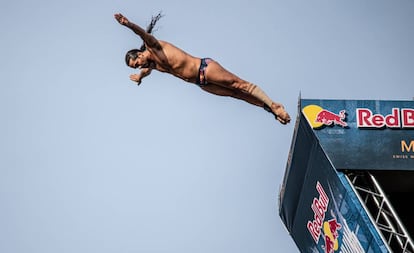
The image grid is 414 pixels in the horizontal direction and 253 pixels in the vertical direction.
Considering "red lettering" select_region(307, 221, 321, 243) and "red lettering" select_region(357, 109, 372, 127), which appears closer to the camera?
"red lettering" select_region(357, 109, 372, 127)

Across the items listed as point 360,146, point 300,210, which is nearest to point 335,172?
point 360,146

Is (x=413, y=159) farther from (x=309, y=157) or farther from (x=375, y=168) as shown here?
(x=309, y=157)

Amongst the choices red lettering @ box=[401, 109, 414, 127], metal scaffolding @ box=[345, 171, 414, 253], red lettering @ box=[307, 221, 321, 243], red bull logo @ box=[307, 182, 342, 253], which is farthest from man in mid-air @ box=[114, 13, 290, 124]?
red lettering @ box=[307, 221, 321, 243]

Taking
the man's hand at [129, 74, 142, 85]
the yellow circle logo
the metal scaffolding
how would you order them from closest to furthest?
the man's hand at [129, 74, 142, 85]
the metal scaffolding
the yellow circle logo

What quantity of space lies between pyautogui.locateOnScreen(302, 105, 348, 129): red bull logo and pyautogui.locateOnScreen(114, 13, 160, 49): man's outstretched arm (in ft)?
28.2

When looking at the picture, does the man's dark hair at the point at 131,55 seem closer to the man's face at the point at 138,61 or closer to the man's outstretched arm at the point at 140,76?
the man's face at the point at 138,61

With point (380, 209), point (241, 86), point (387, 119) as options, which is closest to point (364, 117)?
point (387, 119)

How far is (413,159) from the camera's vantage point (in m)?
25.7

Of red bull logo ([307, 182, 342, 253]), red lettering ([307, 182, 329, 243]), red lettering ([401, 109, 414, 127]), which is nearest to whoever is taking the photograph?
red lettering ([401, 109, 414, 127])

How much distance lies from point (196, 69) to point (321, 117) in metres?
8.19

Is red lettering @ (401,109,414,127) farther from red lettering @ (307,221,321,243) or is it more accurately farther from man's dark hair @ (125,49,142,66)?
man's dark hair @ (125,49,142,66)

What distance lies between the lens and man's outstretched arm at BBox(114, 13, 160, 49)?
55.3ft

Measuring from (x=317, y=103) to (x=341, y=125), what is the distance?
85 centimetres

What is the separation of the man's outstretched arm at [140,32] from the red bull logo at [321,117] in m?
8.59
